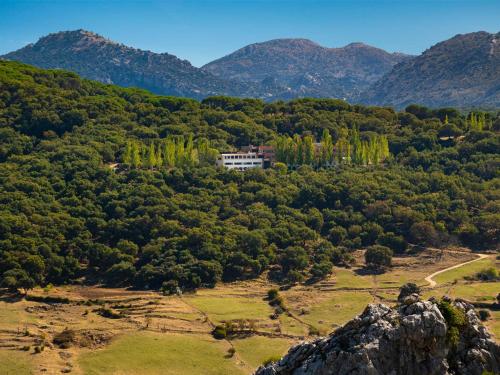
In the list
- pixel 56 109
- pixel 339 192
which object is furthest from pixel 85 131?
pixel 339 192

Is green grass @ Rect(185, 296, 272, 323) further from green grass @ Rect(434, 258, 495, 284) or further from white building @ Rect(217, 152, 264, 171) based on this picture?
white building @ Rect(217, 152, 264, 171)

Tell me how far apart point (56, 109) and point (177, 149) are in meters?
24.4

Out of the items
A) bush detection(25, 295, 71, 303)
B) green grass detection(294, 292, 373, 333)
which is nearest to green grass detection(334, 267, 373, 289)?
green grass detection(294, 292, 373, 333)

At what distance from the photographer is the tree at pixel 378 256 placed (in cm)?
6781

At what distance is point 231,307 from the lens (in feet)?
184

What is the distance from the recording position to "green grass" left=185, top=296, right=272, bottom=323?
5331cm

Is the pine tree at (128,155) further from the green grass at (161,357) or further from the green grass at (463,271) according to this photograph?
the green grass at (161,357)

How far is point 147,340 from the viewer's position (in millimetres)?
48125

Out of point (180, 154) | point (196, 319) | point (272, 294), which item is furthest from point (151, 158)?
point (196, 319)

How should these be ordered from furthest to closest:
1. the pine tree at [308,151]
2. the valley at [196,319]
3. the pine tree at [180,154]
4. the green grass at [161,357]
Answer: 1. the pine tree at [308,151]
2. the pine tree at [180,154]
3. the valley at [196,319]
4. the green grass at [161,357]

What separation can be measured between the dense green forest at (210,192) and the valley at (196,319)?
12.5ft

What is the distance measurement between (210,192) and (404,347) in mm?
65681

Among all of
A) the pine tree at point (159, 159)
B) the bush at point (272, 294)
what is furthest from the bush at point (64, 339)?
the pine tree at point (159, 159)

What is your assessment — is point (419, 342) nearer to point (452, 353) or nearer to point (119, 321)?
point (452, 353)
